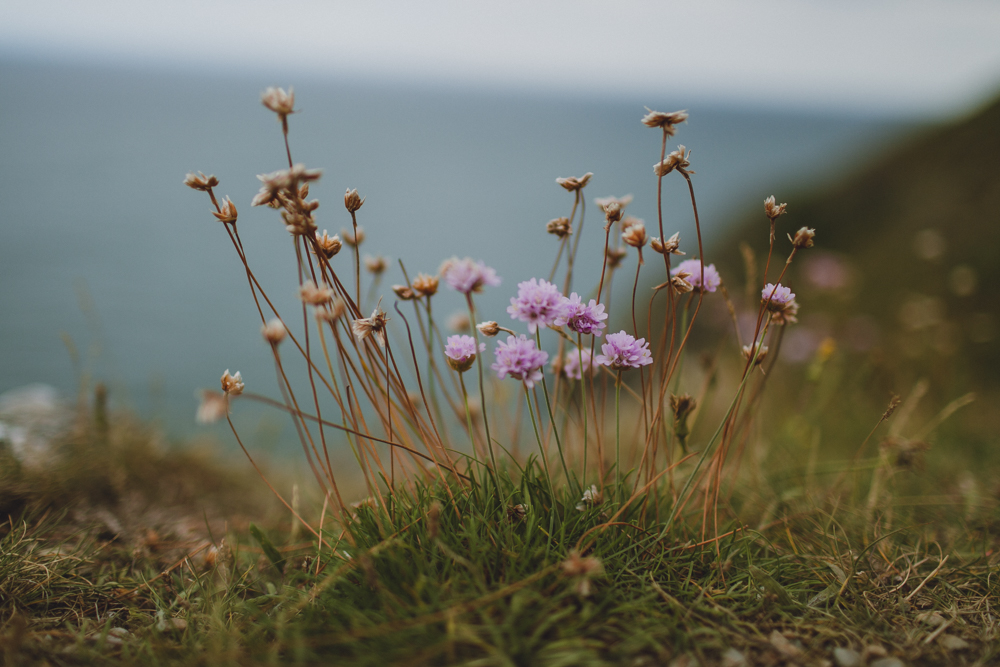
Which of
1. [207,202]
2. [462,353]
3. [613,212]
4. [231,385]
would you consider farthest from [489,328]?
[207,202]

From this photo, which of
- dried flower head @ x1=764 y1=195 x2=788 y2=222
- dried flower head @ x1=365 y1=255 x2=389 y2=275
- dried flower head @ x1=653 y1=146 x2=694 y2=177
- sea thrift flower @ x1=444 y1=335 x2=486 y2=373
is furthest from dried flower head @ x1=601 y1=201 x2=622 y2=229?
dried flower head @ x1=365 y1=255 x2=389 y2=275

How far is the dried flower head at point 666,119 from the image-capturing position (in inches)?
48.8

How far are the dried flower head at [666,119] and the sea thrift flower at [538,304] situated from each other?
1.62 ft

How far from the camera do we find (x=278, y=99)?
48.8 inches

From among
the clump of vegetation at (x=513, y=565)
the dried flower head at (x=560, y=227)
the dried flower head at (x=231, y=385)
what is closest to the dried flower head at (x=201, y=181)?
the clump of vegetation at (x=513, y=565)

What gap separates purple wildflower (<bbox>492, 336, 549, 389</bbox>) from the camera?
1.19 m

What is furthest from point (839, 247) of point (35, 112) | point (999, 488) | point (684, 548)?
point (35, 112)

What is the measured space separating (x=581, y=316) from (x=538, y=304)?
0.39ft

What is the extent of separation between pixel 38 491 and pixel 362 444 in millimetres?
1386

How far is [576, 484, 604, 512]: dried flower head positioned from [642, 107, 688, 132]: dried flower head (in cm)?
97

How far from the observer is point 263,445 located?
3.52 metres

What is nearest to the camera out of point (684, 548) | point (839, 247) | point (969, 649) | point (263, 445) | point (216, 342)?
point (969, 649)

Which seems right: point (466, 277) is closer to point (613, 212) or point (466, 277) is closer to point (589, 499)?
point (613, 212)

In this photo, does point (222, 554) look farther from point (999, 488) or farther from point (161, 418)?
point (999, 488)
